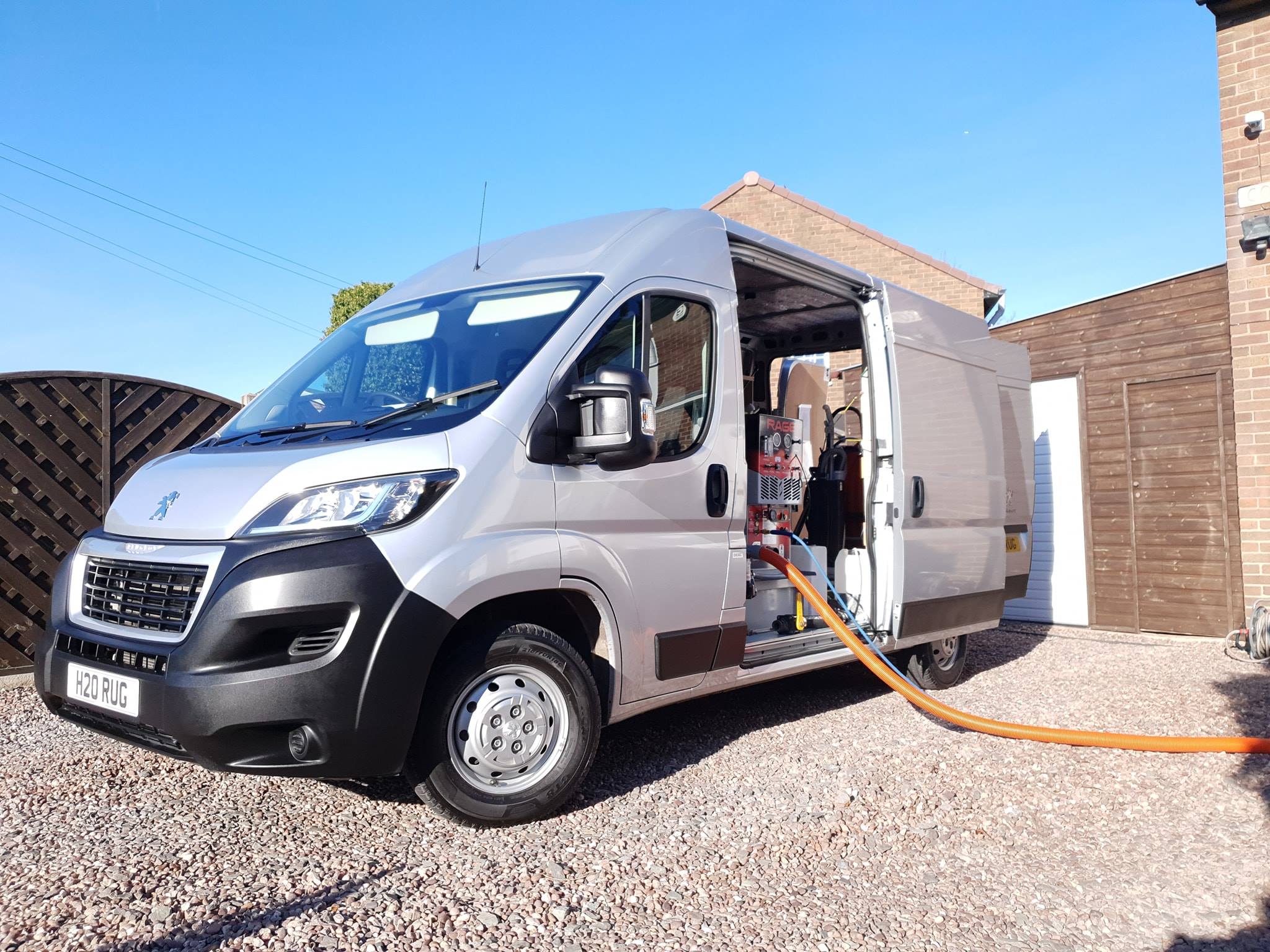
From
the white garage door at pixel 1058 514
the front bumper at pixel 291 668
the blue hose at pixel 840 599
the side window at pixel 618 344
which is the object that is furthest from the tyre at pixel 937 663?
the front bumper at pixel 291 668

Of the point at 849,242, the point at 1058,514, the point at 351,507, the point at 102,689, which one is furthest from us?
the point at 849,242

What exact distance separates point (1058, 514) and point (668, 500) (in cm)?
735

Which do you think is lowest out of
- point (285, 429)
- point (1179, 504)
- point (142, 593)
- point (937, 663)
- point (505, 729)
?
point (937, 663)

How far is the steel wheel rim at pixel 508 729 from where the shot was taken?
11.6ft

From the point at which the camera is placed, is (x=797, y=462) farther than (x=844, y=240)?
No

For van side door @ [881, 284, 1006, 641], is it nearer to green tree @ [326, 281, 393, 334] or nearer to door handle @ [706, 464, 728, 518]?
door handle @ [706, 464, 728, 518]

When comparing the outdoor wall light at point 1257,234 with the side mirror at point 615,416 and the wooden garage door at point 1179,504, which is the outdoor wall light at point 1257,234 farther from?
the side mirror at point 615,416

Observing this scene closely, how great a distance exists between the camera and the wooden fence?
6438mm

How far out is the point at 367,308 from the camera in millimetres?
5129

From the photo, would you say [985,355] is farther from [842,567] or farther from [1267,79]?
[1267,79]

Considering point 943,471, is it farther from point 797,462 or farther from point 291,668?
point 291,668

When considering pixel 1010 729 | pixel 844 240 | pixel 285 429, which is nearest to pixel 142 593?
pixel 285 429

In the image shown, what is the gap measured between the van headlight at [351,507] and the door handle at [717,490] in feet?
5.06

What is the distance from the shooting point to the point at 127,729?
339 centimetres
